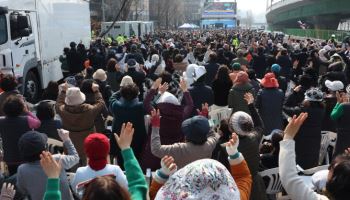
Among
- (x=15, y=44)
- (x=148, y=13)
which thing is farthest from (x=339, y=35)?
(x=148, y=13)

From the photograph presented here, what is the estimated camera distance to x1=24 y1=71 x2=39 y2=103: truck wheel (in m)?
13.2

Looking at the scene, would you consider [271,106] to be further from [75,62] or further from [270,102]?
[75,62]

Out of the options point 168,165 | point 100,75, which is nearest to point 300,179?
point 168,165

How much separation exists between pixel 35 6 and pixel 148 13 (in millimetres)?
92266

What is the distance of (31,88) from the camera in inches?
531

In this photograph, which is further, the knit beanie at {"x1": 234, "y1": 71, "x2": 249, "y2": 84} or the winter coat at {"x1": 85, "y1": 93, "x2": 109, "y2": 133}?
the knit beanie at {"x1": 234, "y1": 71, "x2": 249, "y2": 84}

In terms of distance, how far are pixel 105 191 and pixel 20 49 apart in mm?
11227

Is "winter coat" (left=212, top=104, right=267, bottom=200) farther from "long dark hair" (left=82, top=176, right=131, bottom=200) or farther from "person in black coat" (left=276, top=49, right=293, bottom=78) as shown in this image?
"person in black coat" (left=276, top=49, right=293, bottom=78)

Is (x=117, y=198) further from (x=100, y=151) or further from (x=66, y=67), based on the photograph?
(x=66, y=67)

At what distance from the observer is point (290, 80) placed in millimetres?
14164

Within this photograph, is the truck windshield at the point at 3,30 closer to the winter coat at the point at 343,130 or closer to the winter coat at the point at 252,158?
the winter coat at the point at 343,130

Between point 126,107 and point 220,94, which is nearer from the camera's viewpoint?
point 126,107

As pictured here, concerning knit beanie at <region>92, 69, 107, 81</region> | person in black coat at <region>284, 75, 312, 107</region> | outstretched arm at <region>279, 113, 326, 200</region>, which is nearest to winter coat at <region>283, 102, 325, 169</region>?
person in black coat at <region>284, 75, 312, 107</region>

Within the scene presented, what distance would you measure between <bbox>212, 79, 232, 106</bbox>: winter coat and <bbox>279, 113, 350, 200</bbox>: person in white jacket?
532cm
